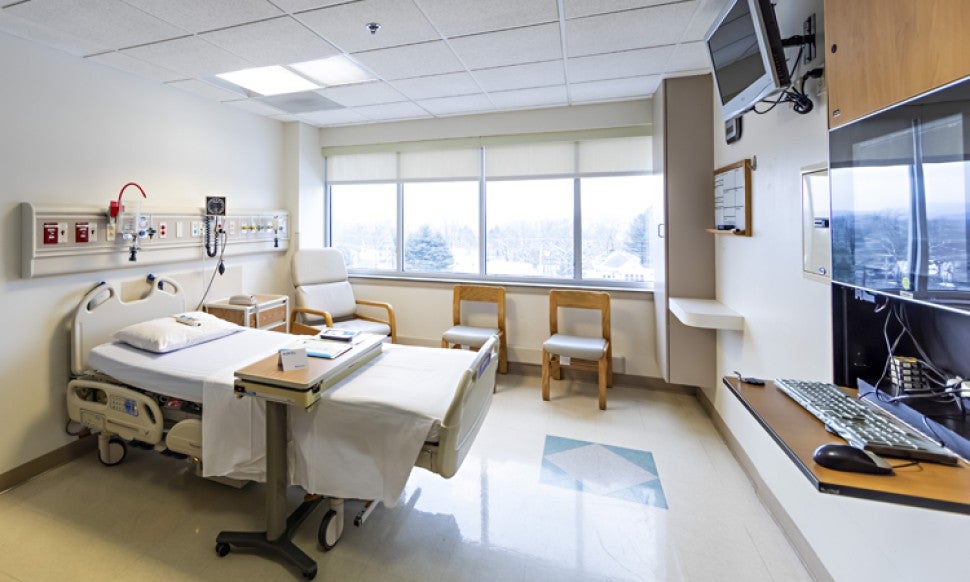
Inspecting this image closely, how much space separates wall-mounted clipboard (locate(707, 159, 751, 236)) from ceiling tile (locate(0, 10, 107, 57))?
3.88 m

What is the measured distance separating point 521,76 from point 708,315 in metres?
2.16

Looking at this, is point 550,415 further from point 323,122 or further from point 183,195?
point 323,122

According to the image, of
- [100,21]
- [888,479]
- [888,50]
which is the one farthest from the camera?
[100,21]

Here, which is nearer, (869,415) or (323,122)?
(869,415)

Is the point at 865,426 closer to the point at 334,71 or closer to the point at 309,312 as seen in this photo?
the point at 334,71

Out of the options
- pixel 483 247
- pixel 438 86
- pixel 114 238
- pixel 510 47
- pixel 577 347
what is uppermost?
pixel 438 86

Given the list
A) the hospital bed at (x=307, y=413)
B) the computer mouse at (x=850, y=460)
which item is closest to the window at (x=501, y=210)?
the hospital bed at (x=307, y=413)

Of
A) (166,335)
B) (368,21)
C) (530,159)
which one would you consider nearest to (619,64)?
(530,159)

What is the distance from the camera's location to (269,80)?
3166mm

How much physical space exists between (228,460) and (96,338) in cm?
151

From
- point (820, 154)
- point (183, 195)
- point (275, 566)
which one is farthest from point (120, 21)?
point (820, 154)

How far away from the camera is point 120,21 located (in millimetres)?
2188

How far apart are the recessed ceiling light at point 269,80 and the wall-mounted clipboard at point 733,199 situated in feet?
10.2

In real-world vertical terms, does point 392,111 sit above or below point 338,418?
above
